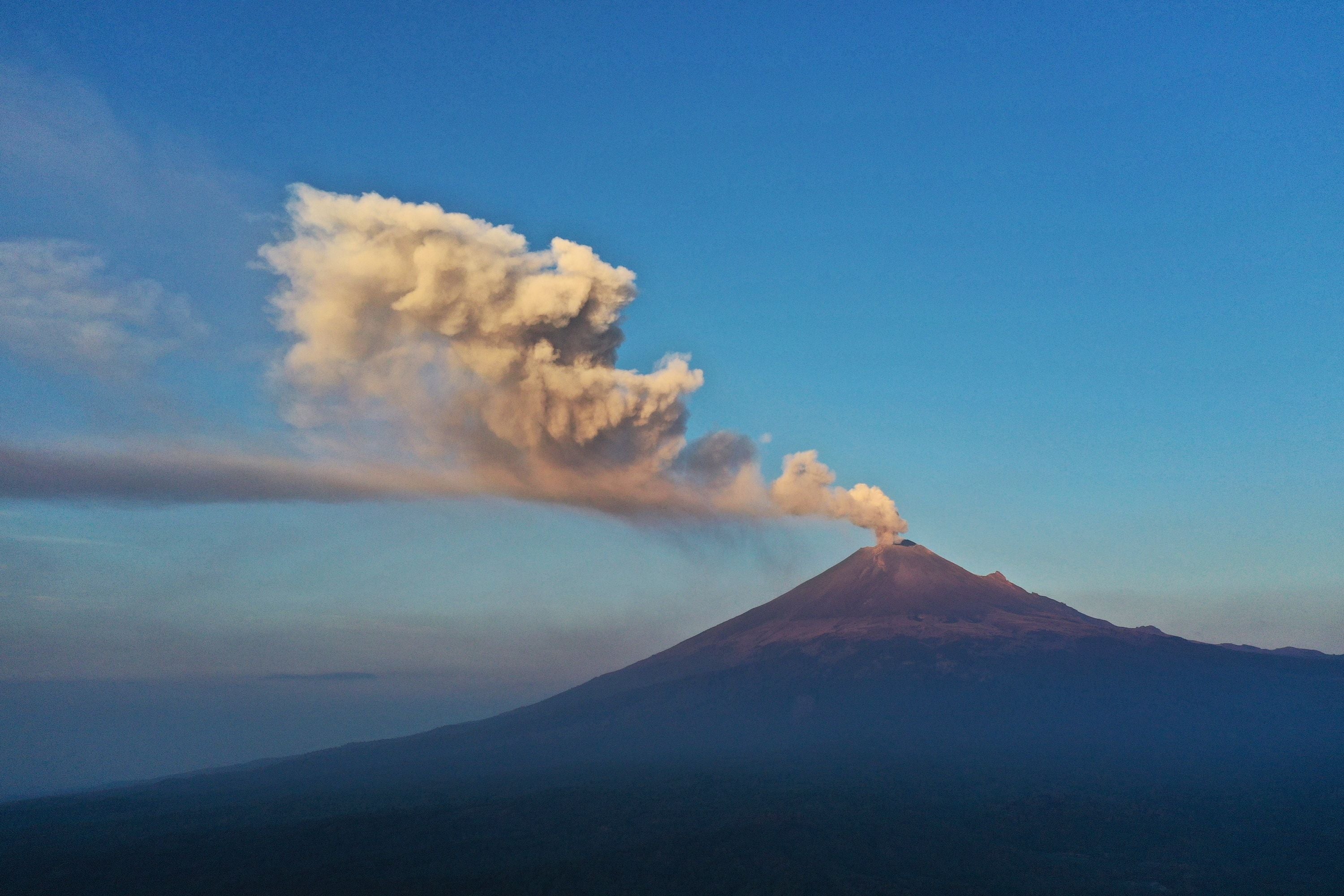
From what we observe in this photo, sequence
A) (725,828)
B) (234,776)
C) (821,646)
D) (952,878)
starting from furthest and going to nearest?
(234,776)
(821,646)
(725,828)
(952,878)

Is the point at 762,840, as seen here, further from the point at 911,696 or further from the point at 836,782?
the point at 911,696

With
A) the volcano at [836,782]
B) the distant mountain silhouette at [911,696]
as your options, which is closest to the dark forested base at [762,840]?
the volcano at [836,782]

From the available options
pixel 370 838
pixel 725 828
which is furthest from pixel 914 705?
pixel 370 838

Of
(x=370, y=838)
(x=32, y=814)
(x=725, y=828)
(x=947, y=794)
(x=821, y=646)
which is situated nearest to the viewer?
(x=725, y=828)

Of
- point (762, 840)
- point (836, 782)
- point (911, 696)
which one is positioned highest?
point (911, 696)

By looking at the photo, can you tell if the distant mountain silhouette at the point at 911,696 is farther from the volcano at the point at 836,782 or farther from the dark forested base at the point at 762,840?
the dark forested base at the point at 762,840

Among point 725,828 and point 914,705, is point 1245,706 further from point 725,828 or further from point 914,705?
point 725,828

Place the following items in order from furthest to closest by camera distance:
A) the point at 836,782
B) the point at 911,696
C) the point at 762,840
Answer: the point at 911,696
the point at 836,782
the point at 762,840

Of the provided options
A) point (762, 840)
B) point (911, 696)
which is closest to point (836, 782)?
point (762, 840)

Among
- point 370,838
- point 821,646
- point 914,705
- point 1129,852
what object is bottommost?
point 1129,852
